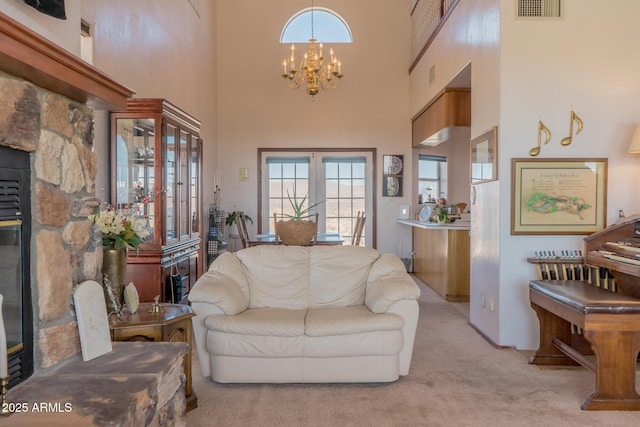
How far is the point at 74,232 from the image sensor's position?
7.46 ft

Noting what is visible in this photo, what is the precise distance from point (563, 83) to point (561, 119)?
11.7 inches

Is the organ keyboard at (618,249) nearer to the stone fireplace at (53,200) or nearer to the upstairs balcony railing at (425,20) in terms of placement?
the upstairs balcony railing at (425,20)

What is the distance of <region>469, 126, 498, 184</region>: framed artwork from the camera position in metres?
4.01

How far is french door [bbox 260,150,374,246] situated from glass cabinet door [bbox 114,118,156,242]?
4.08 metres

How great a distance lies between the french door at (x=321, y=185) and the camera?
820 centimetres

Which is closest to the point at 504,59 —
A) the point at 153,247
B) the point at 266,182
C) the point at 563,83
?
the point at 563,83

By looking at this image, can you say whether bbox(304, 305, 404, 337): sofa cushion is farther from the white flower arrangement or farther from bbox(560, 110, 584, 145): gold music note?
bbox(560, 110, 584, 145): gold music note

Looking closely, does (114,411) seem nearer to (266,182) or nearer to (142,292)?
(142,292)

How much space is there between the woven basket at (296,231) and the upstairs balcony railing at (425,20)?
2.98 meters

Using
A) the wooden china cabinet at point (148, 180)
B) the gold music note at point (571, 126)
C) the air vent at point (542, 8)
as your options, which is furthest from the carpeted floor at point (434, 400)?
the air vent at point (542, 8)

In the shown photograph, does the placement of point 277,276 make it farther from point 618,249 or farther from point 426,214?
point 426,214

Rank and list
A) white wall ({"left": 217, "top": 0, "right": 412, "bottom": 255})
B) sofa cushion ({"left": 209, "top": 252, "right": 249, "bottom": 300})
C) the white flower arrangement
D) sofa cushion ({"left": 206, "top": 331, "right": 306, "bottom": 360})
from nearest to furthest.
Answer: the white flower arrangement
sofa cushion ({"left": 206, "top": 331, "right": 306, "bottom": 360})
sofa cushion ({"left": 209, "top": 252, "right": 249, "bottom": 300})
white wall ({"left": 217, "top": 0, "right": 412, "bottom": 255})

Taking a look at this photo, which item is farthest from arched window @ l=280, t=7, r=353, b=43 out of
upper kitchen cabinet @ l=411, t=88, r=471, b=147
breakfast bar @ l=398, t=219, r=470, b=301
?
breakfast bar @ l=398, t=219, r=470, b=301

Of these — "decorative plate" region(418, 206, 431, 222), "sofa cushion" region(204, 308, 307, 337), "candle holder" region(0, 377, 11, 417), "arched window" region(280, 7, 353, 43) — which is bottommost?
"sofa cushion" region(204, 308, 307, 337)
